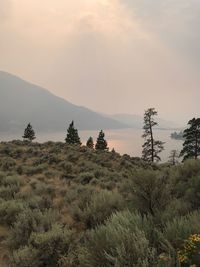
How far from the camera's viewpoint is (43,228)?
7996 mm

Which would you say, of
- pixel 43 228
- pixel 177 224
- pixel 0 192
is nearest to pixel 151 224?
pixel 177 224

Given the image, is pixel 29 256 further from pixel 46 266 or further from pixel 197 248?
pixel 197 248

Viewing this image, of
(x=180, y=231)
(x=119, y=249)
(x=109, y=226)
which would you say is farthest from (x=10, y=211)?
(x=119, y=249)

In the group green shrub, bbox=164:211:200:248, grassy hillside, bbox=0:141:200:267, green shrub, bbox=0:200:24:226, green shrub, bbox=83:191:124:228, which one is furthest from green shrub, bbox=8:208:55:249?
green shrub, bbox=164:211:200:248

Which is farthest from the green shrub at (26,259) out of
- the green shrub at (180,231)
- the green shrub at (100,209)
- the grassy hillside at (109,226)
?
the green shrub at (180,231)

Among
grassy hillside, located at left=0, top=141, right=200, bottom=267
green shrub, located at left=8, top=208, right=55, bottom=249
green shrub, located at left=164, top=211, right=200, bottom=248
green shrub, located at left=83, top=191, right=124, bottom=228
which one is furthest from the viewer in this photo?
green shrub, located at left=83, top=191, right=124, bottom=228

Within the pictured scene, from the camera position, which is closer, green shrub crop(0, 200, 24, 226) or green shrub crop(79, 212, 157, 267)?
green shrub crop(79, 212, 157, 267)

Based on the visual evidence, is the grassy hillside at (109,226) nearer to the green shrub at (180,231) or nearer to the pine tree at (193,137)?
the green shrub at (180,231)

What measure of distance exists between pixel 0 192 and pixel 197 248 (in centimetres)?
978

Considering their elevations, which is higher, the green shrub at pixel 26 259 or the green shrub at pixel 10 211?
the green shrub at pixel 10 211

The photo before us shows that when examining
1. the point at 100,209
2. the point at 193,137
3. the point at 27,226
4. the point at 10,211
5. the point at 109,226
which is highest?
the point at 193,137

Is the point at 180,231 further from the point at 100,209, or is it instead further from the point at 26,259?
the point at 100,209

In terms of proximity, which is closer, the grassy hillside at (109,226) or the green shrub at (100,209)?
the grassy hillside at (109,226)

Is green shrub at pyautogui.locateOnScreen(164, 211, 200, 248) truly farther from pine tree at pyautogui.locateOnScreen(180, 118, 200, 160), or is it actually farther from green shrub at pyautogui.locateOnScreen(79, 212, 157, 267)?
pine tree at pyautogui.locateOnScreen(180, 118, 200, 160)
